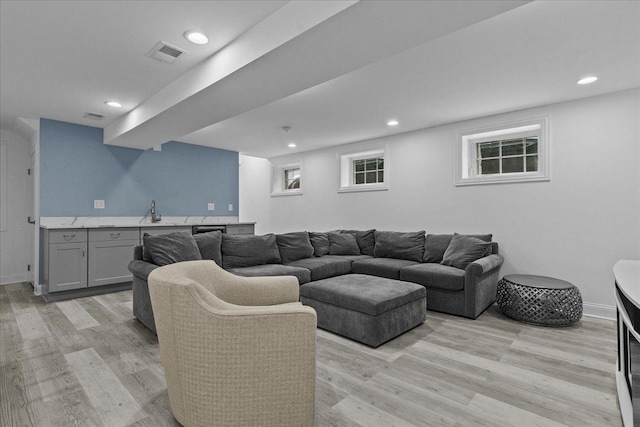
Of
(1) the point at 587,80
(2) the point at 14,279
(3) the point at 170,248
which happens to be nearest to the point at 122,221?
(2) the point at 14,279

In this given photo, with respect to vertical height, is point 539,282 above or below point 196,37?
below

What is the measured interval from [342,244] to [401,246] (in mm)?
917

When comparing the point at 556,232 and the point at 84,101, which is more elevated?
the point at 84,101

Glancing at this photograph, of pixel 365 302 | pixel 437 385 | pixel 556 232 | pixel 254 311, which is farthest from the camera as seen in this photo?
pixel 556 232

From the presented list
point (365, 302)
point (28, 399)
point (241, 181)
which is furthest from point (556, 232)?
point (241, 181)

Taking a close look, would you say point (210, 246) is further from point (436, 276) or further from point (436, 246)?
point (436, 246)

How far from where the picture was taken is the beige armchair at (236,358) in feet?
4.42

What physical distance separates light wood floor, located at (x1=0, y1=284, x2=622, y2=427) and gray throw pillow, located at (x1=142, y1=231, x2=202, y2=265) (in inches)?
27.3

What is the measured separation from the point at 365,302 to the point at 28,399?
2.25 meters

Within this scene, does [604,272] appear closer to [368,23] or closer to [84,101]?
[368,23]

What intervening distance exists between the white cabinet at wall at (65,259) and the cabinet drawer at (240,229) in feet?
7.22

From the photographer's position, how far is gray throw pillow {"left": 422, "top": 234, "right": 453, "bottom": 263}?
4074mm

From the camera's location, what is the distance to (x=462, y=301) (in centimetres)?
331

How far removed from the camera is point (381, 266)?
3.99 metres
